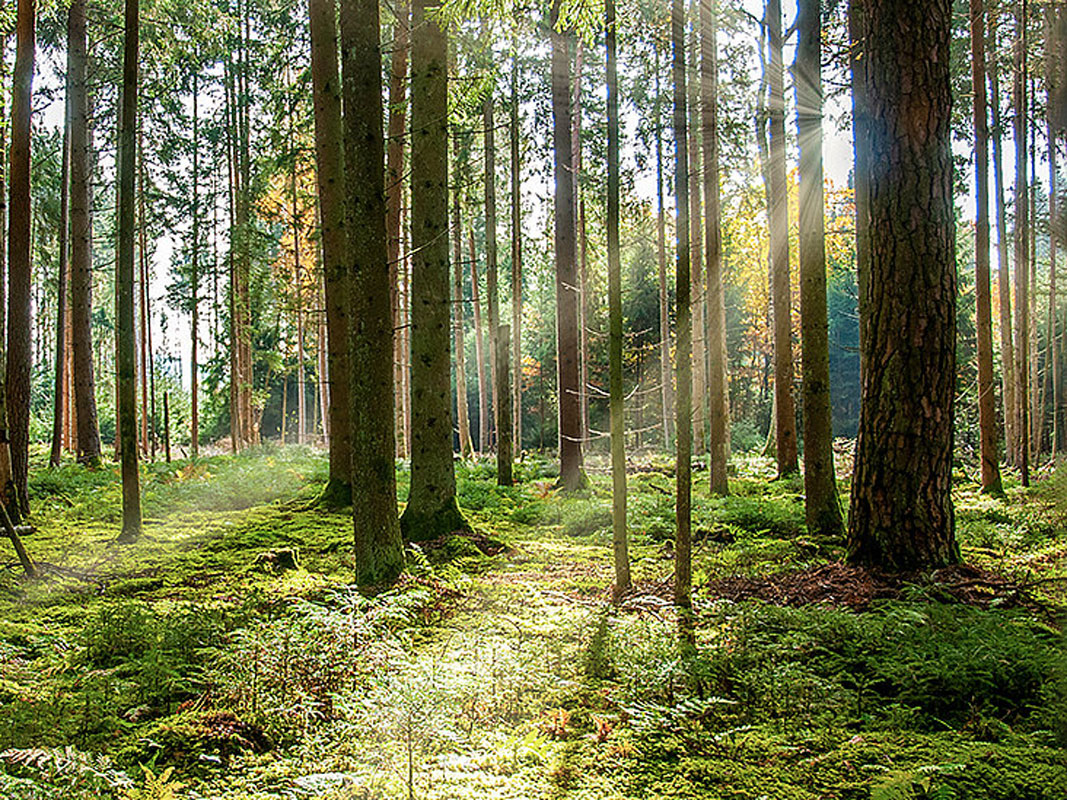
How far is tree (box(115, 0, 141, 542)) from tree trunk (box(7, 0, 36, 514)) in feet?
5.18

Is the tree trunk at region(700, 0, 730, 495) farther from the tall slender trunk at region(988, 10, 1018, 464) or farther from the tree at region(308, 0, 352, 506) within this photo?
the tree at region(308, 0, 352, 506)

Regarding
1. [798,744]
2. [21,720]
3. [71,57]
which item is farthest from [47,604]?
[71,57]

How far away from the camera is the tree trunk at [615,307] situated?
5.28m

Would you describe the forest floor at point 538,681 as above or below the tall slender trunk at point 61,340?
below

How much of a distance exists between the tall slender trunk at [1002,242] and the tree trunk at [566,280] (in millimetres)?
6934

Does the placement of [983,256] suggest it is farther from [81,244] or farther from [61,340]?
[61,340]

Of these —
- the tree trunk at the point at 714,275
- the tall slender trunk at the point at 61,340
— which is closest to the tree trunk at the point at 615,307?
the tree trunk at the point at 714,275

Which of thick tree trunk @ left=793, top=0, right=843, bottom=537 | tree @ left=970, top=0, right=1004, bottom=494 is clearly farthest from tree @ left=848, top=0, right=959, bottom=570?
tree @ left=970, top=0, right=1004, bottom=494

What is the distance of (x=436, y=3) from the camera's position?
8.11 m

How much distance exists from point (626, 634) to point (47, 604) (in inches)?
193

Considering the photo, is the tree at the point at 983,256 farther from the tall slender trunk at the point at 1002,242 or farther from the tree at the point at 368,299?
the tree at the point at 368,299

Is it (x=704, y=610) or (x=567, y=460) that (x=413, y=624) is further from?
(x=567, y=460)

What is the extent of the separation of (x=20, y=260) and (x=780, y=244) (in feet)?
39.6

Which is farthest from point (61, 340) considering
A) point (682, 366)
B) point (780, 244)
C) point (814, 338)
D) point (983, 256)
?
point (983, 256)
